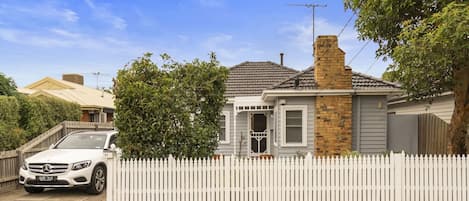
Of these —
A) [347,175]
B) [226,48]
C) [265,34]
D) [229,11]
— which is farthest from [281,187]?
[226,48]

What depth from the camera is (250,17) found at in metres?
17.0

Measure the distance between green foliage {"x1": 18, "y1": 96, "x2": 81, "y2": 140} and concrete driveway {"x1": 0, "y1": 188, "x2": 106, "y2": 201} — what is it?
309 centimetres

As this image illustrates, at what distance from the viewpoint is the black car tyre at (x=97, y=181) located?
972 cm

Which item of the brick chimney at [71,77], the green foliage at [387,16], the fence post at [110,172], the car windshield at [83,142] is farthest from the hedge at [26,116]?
the brick chimney at [71,77]

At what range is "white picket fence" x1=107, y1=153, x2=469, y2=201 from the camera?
7.39m

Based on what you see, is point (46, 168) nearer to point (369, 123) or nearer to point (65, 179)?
point (65, 179)

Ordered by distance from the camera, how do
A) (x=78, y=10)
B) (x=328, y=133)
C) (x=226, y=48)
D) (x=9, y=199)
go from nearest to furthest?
(x=9, y=199) < (x=328, y=133) < (x=78, y=10) < (x=226, y=48)

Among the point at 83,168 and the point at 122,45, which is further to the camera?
the point at 122,45

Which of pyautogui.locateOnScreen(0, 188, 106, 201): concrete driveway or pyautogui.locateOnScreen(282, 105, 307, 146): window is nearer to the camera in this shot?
pyautogui.locateOnScreen(0, 188, 106, 201): concrete driveway

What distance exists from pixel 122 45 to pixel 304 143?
11629mm

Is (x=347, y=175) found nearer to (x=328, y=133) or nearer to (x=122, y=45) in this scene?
(x=328, y=133)

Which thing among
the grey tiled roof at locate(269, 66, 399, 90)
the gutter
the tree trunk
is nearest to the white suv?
the gutter

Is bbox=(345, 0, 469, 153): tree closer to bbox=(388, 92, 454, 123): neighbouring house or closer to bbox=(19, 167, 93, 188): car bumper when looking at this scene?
bbox=(388, 92, 454, 123): neighbouring house

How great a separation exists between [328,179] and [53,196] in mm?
A: 6447
